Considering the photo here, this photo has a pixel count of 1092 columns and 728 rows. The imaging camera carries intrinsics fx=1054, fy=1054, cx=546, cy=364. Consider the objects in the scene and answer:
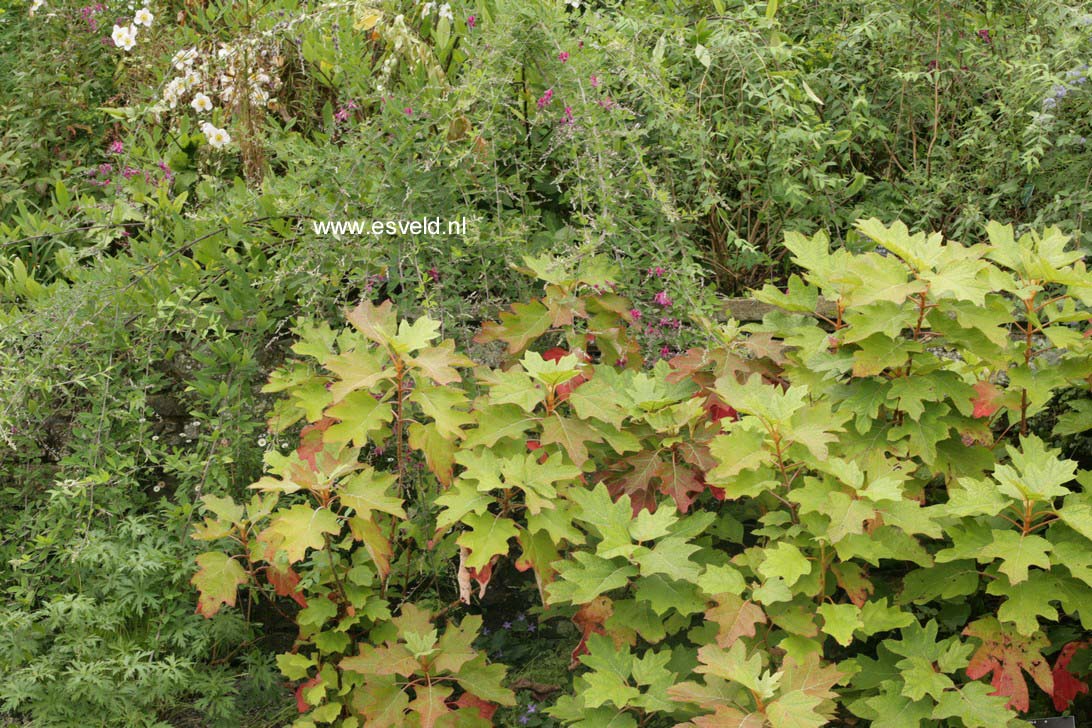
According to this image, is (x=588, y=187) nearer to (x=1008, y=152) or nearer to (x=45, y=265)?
(x=1008, y=152)

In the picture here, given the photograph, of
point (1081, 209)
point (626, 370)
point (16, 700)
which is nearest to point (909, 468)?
point (626, 370)

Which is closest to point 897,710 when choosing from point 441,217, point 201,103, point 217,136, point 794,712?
point 794,712

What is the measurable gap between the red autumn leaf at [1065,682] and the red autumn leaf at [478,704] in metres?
1.28

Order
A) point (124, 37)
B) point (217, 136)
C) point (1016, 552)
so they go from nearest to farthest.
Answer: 1. point (1016, 552)
2. point (217, 136)
3. point (124, 37)

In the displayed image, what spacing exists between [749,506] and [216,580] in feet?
4.29

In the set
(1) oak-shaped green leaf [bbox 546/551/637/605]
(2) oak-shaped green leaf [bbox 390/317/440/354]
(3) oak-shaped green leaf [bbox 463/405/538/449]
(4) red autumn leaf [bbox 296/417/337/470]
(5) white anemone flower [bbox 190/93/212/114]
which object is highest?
(5) white anemone flower [bbox 190/93/212/114]

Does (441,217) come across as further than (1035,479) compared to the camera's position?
Yes

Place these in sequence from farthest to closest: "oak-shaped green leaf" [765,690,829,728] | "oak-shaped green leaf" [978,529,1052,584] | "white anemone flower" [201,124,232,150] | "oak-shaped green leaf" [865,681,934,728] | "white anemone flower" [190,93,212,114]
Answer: "white anemone flower" [190,93,212,114] < "white anemone flower" [201,124,232,150] < "oak-shaped green leaf" [865,681,934,728] < "oak-shaped green leaf" [978,529,1052,584] < "oak-shaped green leaf" [765,690,829,728]

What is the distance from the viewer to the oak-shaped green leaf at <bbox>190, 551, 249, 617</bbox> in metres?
2.47

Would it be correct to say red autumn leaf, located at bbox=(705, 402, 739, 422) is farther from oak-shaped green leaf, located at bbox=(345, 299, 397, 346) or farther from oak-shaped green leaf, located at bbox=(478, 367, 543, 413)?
oak-shaped green leaf, located at bbox=(345, 299, 397, 346)

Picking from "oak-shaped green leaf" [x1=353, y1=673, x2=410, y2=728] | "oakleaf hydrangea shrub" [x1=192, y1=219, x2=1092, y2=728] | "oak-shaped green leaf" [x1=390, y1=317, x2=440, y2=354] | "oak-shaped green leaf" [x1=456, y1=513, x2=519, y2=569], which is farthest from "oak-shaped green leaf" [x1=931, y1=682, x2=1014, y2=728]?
"oak-shaped green leaf" [x1=390, y1=317, x2=440, y2=354]

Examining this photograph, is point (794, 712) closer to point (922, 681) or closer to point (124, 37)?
point (922, 681)

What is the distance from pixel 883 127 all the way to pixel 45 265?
3.17 metres

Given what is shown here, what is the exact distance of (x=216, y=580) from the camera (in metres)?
2.50
